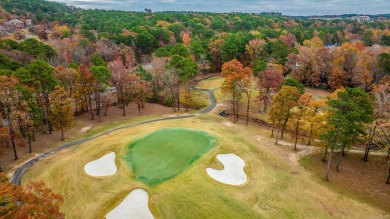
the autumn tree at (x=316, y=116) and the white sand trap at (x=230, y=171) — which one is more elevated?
the autumn tree at (x=316, y=116)

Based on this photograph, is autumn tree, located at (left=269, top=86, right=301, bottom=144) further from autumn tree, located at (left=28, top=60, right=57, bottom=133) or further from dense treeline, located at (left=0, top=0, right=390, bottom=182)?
autumn tree, located at (left=28, top=60, right=57, bottom=133)

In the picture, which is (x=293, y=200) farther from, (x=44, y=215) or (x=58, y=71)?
(x=58, y=71)

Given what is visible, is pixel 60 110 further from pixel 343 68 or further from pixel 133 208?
pixel 343 68

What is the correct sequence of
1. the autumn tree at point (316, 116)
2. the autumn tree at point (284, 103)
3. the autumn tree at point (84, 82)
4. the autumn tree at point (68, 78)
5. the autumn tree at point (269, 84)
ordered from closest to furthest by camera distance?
1. the autumn tree at point (316, 116)
2. the autumn tree at point (284, 103)
3. the autumn tree at point (68, 78)
4. the autumn tree at point (84, 82)
5. the autumn tree at point (269, 84)

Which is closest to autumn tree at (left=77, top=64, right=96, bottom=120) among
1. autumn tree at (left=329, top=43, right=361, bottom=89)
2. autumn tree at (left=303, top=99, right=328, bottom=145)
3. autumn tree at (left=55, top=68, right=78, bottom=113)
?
autumn tree at (left=55, top=68, right=78, bottom=113)

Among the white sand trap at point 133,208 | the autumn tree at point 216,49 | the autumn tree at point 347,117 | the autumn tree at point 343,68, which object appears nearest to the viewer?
the white sand trap at point 133,208

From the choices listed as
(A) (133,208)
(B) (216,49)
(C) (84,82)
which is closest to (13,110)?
(C) (84,82)

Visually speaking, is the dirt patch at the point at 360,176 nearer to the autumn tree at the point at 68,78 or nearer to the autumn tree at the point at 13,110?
the autumn tree at the point at 13,110

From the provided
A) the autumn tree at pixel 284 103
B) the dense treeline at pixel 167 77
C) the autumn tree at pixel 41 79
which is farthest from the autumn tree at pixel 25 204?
the autumn tree at pixel 284 103
